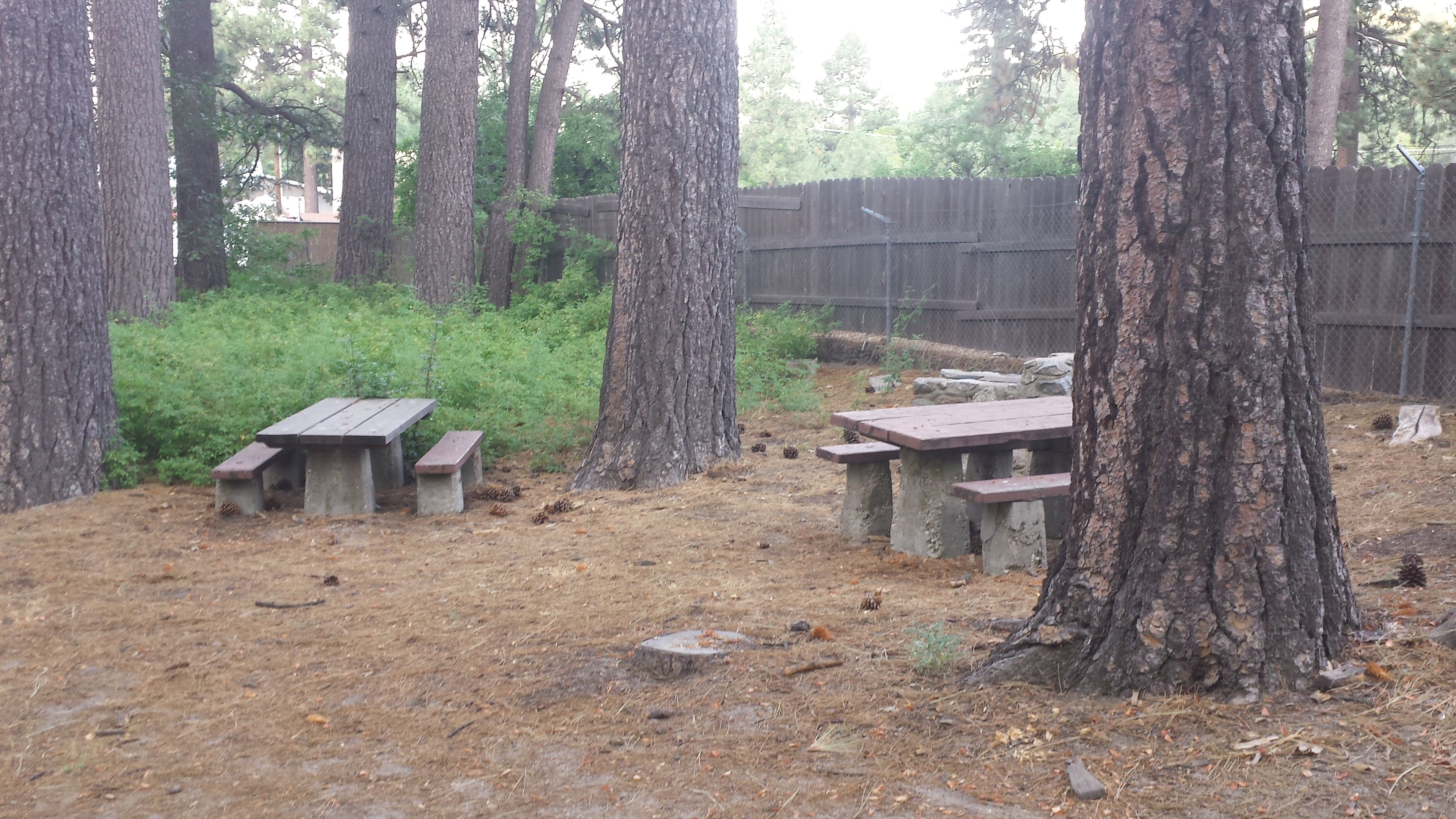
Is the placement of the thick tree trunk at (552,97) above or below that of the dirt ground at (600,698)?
above

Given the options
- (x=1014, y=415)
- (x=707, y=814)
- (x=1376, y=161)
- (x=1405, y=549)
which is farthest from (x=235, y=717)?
(x=1376, y=161)

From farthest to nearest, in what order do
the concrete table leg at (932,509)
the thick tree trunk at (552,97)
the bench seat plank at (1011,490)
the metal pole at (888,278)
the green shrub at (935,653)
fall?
1. the thick tree trunk at (552,97)
2. the metal pole at (888,278)
3. the concrete table leg at (932,509)
4. the bench seat plank at (1011,490)
5. the green shrub at (935,653)

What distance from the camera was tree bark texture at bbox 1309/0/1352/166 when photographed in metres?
14.4

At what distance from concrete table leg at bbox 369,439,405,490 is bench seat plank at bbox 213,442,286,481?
0.59m

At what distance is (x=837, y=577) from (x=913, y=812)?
2.32 m

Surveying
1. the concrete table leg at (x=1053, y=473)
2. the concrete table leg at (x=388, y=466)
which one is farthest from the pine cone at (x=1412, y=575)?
the concrete table leg at (x=388, y=466)

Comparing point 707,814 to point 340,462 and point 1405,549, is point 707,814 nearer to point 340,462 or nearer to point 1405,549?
point 1405,549

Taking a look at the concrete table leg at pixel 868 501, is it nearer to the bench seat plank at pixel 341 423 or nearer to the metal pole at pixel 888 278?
the bench seat plank at pixel 341 423

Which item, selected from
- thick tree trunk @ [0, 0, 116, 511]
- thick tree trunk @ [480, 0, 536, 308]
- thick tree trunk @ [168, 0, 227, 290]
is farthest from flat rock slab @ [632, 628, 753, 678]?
thick tree trunk @ [480, 0, 536, 308]

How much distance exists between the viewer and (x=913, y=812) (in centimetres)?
253

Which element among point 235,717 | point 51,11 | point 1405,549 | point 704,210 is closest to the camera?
point 235,717

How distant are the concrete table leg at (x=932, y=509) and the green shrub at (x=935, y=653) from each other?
1.74 metres

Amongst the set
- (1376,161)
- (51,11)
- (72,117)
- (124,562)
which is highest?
(1376,161)

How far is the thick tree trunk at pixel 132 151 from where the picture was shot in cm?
1132
